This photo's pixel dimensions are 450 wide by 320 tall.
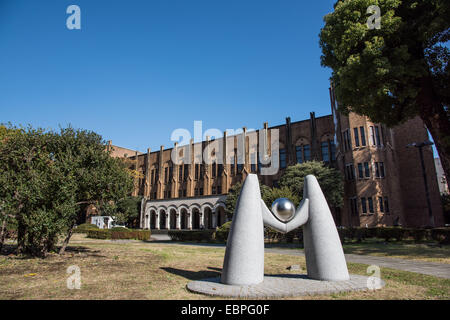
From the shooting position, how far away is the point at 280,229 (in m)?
6.77

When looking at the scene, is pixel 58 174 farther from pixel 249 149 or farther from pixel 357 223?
pixel 249 149

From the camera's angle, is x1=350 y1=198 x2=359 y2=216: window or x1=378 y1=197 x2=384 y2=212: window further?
x1=350 y1=198 x2=359 y2=216: window

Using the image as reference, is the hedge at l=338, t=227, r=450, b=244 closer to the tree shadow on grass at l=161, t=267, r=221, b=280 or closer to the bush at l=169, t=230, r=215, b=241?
the bush at l=169, t=230, r=215, b=241

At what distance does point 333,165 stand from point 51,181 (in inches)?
1258

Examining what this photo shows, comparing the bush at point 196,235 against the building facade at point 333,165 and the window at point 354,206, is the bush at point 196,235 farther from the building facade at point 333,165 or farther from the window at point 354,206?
the window at point 354,206

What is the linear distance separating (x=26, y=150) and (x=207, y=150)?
34058 mm

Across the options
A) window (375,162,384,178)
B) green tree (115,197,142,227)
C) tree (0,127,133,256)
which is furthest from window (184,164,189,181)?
tree (0,127,133,256)

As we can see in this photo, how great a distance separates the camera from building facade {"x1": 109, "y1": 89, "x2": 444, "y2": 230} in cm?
3003

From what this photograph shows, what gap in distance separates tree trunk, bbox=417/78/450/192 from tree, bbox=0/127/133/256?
1542 cm

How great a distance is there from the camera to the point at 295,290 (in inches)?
208

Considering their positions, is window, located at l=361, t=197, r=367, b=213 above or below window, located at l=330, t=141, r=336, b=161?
below

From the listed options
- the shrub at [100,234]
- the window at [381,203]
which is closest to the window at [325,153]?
the window at [381,203]

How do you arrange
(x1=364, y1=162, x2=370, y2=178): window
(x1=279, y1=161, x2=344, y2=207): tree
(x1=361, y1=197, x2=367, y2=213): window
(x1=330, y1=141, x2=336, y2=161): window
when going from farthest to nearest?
1. (x1=330, y1=141, x2=336, y2=161): window
2. (x1=364, y1=162, x2=370, y2=178): window
3. (x1=279, y1=161, x2=344, y2=207): tree
4. (x1=361, y1=197, x2=367, y2=213): window

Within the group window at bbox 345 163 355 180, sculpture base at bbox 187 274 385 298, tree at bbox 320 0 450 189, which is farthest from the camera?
window at bbox 345 163 355 180
